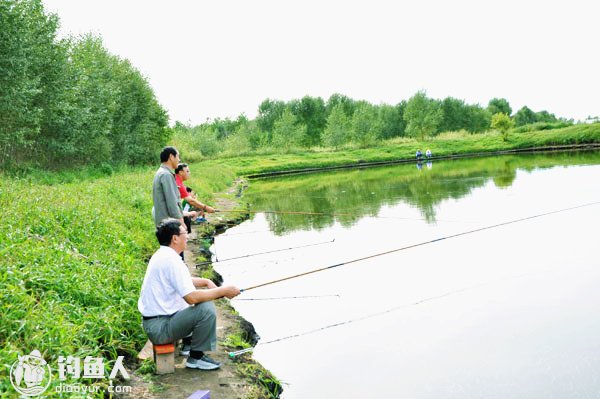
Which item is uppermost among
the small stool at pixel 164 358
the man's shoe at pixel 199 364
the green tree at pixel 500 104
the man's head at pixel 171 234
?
the green tree at pixel 500 104

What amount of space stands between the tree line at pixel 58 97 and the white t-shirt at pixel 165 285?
15921mm

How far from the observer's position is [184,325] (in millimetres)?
4574

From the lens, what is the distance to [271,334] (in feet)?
22.2

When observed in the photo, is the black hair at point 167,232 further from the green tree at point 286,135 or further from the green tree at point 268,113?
the green tree at point 268,113

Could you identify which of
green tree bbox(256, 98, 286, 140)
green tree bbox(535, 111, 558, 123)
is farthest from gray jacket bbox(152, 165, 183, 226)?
green tree bbox(535, 111, 558, 123)

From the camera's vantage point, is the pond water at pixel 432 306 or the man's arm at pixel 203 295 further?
the pond water at pixel 432 306

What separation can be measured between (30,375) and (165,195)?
3372 mm

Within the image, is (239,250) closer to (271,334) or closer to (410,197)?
(271,334)

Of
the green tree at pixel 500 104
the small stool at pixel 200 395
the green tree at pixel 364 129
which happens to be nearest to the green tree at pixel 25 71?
the small stool at pixel 200 395

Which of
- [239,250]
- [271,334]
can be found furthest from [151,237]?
[271,334]

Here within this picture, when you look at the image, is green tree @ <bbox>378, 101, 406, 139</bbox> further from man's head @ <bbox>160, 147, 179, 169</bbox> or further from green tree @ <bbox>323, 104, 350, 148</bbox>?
man's head @ <bbox>160, 147, 179, 169</bbox>

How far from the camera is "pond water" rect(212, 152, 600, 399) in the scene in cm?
534

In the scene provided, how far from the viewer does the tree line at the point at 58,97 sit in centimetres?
1762

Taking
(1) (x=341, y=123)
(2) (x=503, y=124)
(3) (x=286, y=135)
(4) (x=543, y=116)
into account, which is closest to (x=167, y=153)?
(2) (x=503, y=124)
